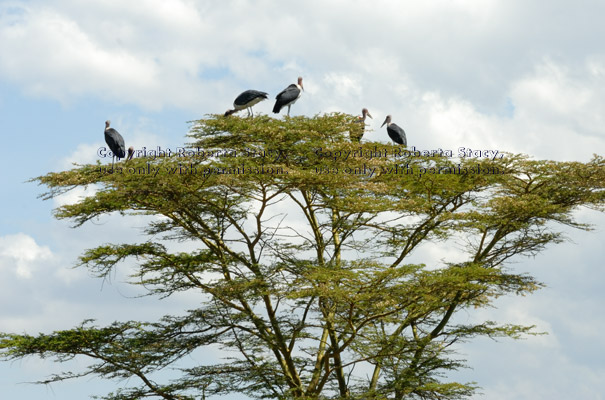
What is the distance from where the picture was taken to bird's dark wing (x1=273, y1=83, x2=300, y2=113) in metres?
17.1

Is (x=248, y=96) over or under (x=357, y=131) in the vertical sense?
over

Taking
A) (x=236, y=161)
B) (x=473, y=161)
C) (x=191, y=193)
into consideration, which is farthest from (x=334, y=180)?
(x=473, y=161)

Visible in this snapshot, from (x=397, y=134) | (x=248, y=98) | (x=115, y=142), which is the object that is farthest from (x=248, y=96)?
(x=397, y=134)

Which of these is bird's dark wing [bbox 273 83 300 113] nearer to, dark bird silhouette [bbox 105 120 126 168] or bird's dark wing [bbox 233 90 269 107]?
bird's dark wing [bbox 233 90 269 107]

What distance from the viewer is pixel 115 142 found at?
18266 millimetres

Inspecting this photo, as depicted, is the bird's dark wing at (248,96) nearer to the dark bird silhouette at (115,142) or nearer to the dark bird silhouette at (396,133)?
the dark bird silhouette at (115,142)

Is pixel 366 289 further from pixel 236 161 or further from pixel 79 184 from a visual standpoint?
pixel 79 184

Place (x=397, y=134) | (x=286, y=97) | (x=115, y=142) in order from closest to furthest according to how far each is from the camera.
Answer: (x=286, y=97) < (x=115, y=142) < (x=397, y=134)

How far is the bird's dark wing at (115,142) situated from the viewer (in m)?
18.2

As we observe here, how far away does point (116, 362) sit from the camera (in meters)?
17.0

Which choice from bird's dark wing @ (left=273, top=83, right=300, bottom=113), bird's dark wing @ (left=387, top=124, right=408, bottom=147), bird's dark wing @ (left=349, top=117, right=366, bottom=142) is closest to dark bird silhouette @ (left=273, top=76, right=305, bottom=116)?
bird's dark wing @ (left=273, top=83, right=300, bottom=113)

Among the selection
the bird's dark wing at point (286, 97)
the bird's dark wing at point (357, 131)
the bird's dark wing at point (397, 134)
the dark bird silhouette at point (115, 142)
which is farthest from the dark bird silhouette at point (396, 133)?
the dark bird silhouette at point (115, 142)

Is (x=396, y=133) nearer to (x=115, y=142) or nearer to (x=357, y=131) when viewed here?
(x=357, y=131)

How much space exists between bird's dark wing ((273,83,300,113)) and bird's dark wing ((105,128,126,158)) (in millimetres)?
3741
